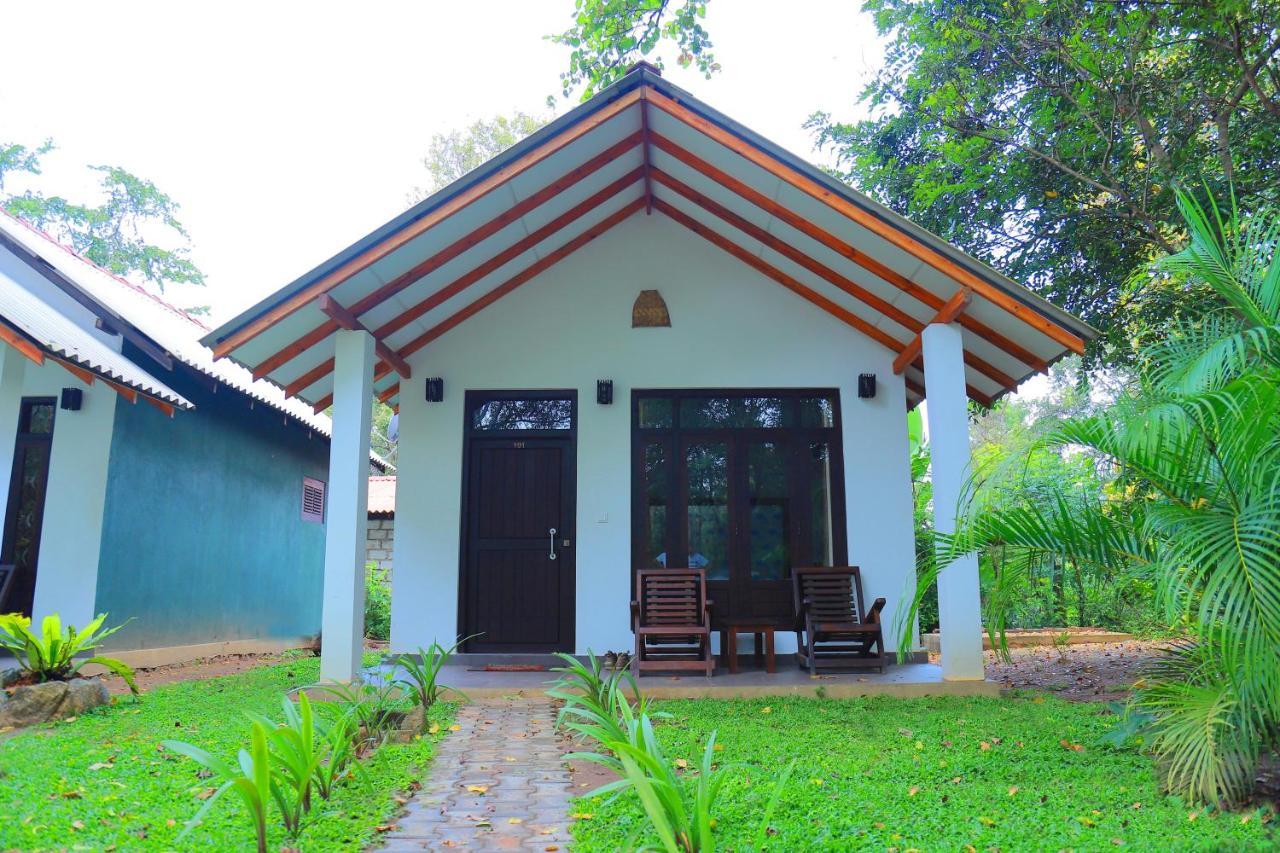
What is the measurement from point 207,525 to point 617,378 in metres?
5.12

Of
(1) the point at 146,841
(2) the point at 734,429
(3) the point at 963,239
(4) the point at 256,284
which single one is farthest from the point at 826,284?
(4) the point at 256,284

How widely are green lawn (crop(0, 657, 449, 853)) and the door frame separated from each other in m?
2.57

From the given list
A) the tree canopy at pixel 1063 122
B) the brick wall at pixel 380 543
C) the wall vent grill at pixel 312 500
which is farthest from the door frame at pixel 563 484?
the brick wall at pixel 380 543

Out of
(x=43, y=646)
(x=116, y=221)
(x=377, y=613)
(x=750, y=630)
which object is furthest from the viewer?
(x=116, y=221)

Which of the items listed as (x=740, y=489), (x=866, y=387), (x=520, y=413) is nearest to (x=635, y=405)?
(x=520, y=413)

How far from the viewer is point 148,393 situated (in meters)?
7.38

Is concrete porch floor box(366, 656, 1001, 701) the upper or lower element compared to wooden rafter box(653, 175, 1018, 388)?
lower

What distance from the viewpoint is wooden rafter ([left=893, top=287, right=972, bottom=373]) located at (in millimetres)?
6277

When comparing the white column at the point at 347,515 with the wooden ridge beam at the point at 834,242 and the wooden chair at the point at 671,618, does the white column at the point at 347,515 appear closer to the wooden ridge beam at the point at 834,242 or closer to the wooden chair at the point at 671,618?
the wooden chair at the point at 671,618

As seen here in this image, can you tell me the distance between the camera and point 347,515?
6480 millimetres

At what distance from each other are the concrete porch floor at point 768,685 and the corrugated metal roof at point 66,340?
324cm

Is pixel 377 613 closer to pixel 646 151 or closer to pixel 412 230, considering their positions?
pixel 412 230

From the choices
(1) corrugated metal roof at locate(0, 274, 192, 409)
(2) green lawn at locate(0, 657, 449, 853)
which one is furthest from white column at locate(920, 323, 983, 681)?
(1) corrugated metal roof at locate(0, 274, 192, 409)

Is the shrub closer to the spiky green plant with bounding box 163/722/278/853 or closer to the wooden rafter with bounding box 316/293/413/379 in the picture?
the wooden rafter with bounding box 316/293/413/379
